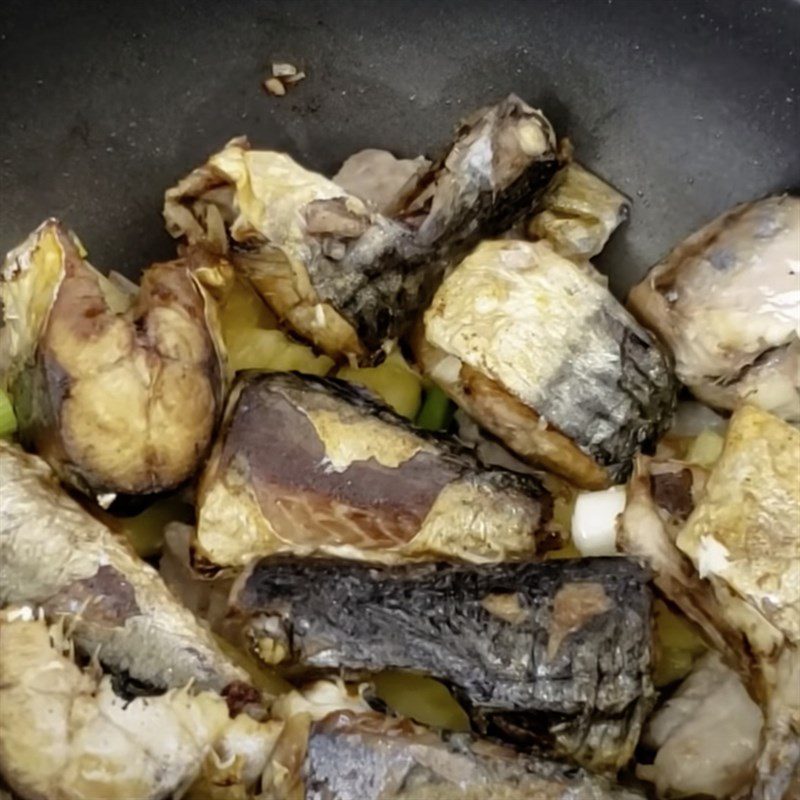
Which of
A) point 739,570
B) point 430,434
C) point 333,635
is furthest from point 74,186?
point 739,570

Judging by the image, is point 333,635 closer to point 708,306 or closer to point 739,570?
point 739,570

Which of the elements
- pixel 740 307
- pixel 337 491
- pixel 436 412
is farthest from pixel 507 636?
pixel 740 307

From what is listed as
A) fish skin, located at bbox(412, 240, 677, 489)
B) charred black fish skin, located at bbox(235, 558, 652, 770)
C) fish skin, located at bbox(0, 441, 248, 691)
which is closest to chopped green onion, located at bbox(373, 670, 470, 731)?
charred black fish skin, located at bbox(235, 558, 652, 770)

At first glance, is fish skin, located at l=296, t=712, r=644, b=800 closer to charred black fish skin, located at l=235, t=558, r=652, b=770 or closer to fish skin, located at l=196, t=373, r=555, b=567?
charred black fish skin, located at l=235, t=558, r=652, b=770

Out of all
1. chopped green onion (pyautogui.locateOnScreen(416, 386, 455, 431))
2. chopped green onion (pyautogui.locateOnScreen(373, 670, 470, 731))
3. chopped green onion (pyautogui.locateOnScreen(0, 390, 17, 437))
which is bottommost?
chopped green onion (pyautogui.locateOnScreen(373, 670, 470, 731))

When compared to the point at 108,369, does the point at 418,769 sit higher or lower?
lower

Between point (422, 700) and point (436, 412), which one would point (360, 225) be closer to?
point (436, 412)

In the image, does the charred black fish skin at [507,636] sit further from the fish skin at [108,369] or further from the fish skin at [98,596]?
the fish skin at [108,369]
